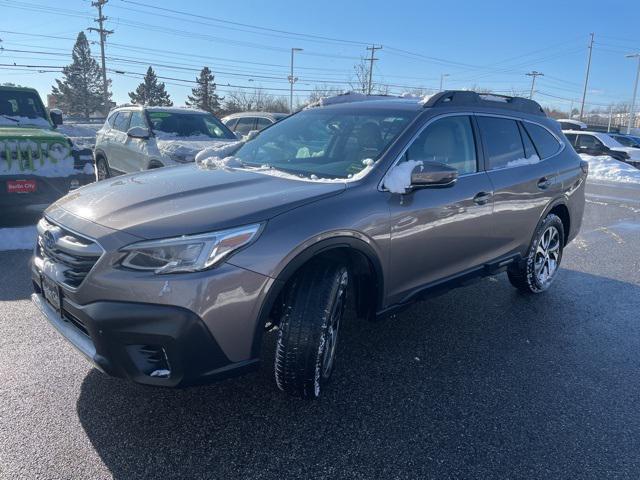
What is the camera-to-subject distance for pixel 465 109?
12.6ft

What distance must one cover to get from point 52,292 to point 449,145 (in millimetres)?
2772

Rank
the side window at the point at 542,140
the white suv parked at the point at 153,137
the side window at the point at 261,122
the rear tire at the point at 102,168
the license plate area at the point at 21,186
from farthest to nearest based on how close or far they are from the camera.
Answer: the side window at the point at 261,122 < the rear tire at the point at 102,168 < the white suv parked at the point at 153,137 < the license plate area at the point at 21,186 < the side window at the point at 542,140

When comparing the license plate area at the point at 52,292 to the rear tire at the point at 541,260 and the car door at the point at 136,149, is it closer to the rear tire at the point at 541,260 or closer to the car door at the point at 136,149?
the rear tire at the point at 541,260

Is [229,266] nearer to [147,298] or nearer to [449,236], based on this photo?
[147,298]

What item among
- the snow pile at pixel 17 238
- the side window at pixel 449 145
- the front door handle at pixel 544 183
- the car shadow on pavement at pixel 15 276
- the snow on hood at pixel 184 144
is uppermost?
the side window at pixel 449 145

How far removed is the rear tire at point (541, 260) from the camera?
466 cm

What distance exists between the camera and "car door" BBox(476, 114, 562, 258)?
13.2 feet

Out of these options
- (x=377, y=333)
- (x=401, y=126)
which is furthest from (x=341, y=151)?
(x=377, y=333)

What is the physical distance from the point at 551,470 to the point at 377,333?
1.68m

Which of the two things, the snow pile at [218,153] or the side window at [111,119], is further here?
the side window at [111,119]

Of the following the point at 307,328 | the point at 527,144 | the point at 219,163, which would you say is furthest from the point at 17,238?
the point at 527,144

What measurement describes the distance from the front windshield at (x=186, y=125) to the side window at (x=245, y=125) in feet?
19.5

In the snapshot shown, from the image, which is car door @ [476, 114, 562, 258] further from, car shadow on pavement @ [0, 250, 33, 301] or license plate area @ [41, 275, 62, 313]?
car shadow on pavement @ [0, 250, 33, 301]

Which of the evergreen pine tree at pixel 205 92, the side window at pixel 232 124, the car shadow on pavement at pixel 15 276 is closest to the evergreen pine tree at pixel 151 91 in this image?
the evergreen pine tree at pixel 205 92
